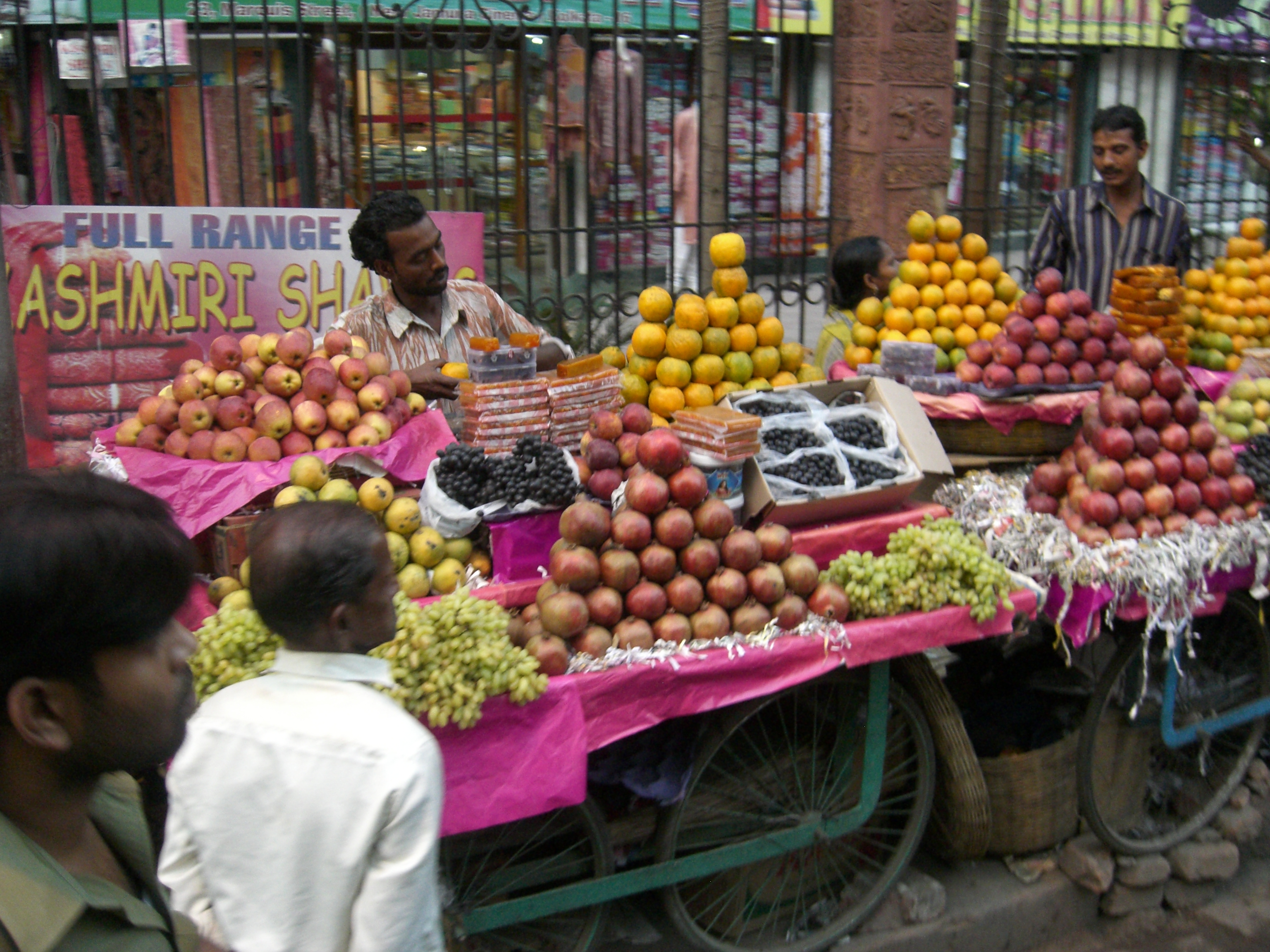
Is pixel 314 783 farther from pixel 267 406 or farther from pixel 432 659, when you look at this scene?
pixel 267 406

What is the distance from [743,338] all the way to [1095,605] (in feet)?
5.51

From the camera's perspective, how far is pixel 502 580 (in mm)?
3086

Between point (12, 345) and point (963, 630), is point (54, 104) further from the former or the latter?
point (963, 630)

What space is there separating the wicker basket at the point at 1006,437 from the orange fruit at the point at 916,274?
2.88 ft

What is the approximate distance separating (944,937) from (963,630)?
110cm

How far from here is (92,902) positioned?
3.68 feet

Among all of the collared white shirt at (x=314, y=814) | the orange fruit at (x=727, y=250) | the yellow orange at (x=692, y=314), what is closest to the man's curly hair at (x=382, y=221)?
the yellow orange at (x=692, y=314)

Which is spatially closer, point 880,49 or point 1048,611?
point 1048,611

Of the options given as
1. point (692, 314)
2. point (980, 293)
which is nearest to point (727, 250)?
point (692, 314)

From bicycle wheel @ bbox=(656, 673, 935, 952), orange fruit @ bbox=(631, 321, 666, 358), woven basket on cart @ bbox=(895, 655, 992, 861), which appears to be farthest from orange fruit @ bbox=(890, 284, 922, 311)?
bicycle wheel @ bbox=(656, 673, 935, 952)

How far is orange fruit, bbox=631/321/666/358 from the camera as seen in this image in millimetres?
4203

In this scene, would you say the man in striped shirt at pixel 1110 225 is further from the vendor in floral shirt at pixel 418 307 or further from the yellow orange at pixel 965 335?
the vendor in floral shirt at pixel 418 307

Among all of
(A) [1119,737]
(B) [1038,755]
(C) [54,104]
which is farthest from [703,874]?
(C) [54,104]

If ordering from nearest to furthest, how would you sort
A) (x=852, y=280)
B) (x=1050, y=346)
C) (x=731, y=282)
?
1. (x=1050, y=346)
2. (x=731, y=282)
3. (x=852, y=280)
